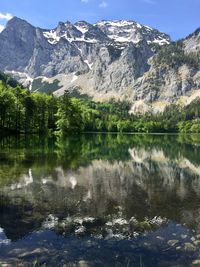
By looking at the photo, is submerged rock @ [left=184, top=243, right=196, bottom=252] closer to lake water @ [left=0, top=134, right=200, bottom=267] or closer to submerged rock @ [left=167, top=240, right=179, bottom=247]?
lake water @ [left=0, top=134, right=200, bottom=267]

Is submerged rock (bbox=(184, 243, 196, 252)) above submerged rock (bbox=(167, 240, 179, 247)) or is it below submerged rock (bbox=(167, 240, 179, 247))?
below

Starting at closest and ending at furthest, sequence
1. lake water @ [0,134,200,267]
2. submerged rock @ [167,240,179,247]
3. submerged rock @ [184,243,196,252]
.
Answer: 1. lake water @ [0,134,200,267]
2. submerged rock @ [184,243,196,252]
3. submerged rock @ [167,240,179,247]

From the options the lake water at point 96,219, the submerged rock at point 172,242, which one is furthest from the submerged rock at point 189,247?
the submerged rock at point 172,242

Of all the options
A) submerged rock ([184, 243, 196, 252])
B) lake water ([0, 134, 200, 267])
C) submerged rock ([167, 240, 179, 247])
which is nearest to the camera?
lake water ([0, 134, 200, 267])

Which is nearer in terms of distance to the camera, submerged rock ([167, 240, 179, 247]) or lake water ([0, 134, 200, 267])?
lake water ([0, 134, 200, 267])

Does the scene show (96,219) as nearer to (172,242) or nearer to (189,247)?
(172,242)

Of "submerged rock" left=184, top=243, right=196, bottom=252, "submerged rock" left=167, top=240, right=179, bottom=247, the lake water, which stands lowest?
"submerged rock" left=184, top=243, right=196, bottom=252

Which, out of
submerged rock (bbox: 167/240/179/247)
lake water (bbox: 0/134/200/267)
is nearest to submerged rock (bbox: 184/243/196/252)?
lake water (bbox: 0/134/200/267)

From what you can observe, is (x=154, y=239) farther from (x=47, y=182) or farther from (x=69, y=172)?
(x=69, y=172)

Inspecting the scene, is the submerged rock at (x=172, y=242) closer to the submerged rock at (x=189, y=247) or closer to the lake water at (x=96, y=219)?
the lake water at (x=96, y=219)

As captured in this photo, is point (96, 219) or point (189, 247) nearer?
point (189, 247)

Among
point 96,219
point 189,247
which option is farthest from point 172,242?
point 96,219

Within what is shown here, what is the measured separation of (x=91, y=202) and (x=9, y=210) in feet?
21.9

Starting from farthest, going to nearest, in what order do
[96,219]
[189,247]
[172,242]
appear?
[96,219] < [172,242] < [189,247]
